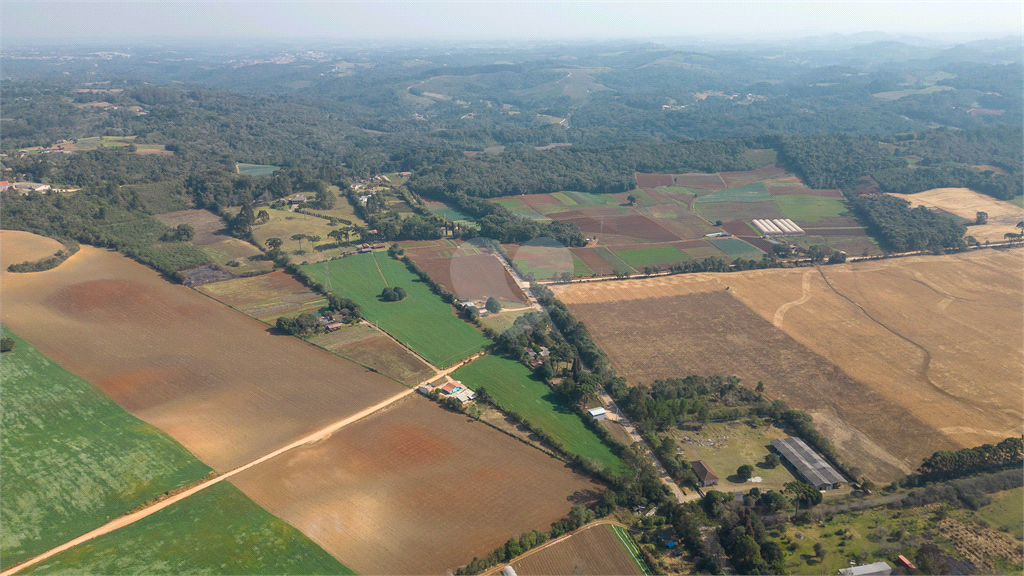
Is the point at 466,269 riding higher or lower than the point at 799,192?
lower

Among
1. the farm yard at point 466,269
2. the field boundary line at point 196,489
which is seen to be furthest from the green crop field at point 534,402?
the farm yard at point 466,269

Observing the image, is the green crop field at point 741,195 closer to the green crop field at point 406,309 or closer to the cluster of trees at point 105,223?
the green crop field at point 406,309

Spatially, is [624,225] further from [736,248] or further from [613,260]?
[736,248]

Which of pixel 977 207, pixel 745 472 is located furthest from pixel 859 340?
pixel 977 207

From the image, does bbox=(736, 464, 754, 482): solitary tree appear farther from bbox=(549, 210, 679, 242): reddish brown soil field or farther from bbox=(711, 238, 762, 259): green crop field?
bbox=(549, 210, 679, 242): reddish brown soil field

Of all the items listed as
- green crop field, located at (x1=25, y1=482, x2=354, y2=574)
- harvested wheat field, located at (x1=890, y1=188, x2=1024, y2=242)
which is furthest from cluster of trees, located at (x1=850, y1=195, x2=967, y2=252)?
green crop field, located at (x1=25, y1=482, x2=354, y2=574)

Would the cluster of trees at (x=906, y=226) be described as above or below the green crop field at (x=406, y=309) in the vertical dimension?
above

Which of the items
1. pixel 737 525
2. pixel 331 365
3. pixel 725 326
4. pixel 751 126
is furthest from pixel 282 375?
pixel 751 126
